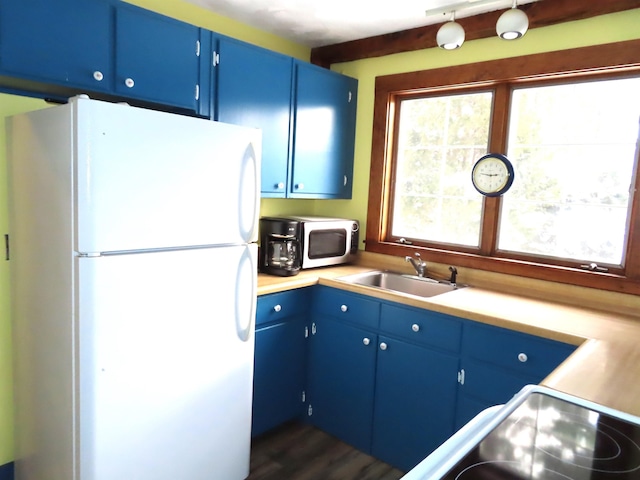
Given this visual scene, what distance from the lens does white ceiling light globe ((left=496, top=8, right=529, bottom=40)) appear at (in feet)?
6.53

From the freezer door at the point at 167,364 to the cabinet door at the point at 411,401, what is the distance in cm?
71

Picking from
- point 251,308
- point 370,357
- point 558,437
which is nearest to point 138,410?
point 251,308

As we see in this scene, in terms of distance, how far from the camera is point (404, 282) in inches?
112

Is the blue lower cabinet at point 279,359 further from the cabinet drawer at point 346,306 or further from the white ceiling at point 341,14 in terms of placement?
the white ceiling at point 341,14

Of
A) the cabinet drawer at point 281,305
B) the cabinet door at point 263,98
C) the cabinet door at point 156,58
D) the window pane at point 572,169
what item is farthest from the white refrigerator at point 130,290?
the window pane at point 572,169

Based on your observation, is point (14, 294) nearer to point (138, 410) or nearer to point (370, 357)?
point (138, 410)

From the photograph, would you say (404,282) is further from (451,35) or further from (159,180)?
(159,180)

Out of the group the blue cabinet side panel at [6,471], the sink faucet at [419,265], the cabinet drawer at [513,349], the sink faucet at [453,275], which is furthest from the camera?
the sink faucet at [419,265]

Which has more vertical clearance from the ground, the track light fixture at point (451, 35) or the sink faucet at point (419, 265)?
the track light fixture at point (451, 35)

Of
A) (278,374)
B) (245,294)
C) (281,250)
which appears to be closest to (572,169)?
(281,250)

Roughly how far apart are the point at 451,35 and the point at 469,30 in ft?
1.27

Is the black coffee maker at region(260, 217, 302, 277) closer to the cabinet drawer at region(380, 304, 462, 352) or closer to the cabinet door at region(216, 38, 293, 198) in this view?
the cabinet door at region(216, 38, 293, 198)

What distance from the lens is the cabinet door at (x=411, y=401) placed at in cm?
219

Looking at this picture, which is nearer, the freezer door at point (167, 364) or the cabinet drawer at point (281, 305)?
the freezer door at point (167, 364)
